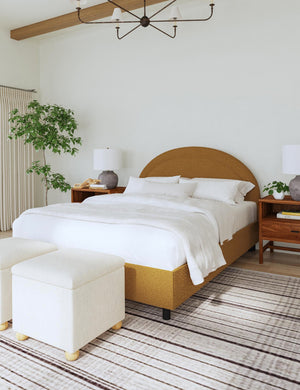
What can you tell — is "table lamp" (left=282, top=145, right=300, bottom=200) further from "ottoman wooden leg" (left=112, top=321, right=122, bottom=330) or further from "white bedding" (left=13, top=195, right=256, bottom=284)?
"ottoman wooden leg" (left=112, top=321, right=122, bottom=330)

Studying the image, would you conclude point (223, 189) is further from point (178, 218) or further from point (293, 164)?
point (178, 218)

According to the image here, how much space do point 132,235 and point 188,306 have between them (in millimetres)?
670

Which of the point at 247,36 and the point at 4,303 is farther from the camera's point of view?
the point at 247,36

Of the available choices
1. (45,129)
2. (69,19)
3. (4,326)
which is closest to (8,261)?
(4,326)

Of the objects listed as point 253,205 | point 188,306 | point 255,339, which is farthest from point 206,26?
point 255,339

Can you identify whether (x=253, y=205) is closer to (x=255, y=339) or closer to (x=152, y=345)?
(x=255, y=339)

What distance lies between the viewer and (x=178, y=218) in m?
2.56

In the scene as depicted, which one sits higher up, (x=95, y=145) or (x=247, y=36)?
(x=247, y=36)

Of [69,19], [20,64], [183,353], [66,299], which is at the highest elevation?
[69,19]

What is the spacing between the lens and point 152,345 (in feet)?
6.53

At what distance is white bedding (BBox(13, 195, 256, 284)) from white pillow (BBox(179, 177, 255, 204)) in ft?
1.15

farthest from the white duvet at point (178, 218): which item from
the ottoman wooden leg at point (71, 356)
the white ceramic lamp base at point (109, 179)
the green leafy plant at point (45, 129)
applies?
the green leafy plant at point (45, 129)

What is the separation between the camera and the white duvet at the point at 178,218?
2.32m

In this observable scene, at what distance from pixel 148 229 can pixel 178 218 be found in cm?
32
